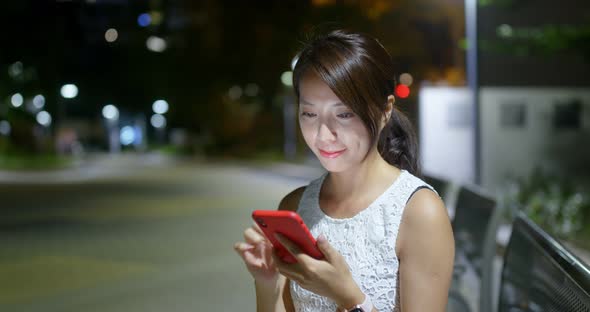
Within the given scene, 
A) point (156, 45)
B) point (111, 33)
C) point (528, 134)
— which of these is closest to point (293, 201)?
point (528, 134)

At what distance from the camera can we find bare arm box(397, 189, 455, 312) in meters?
1.92

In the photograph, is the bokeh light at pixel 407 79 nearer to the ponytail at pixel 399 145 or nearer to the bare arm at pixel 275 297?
the ponytail at pixel 399 145

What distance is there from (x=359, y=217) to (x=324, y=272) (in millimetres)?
310

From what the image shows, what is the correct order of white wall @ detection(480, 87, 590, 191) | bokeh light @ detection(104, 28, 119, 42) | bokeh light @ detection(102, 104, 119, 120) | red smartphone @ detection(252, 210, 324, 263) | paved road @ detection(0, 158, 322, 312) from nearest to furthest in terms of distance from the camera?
red smartphone @ detection(252, 210, 324, 263) → paved road @ detection(0, 158, 322, 312) → white wall @ detection(480, 87, 590, 191) → bokeh light @ detection(104, 28, 119, 42) → bokeh light @ detection(102, 104, 119, 120)

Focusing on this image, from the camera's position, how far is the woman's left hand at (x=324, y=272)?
5.94 ft

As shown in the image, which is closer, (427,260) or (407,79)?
(427,260)

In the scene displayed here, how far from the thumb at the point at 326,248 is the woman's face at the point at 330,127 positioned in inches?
12.3

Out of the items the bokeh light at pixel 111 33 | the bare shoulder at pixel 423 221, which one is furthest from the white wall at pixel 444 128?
the bare shoulder at pixel 423 221

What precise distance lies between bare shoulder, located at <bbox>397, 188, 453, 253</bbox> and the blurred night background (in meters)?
0.57

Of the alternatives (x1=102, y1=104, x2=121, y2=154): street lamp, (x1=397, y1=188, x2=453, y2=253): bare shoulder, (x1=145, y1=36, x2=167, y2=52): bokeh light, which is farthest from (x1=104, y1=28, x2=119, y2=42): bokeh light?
(x1=102, y1=104, x2=121, y2=154): street lamp

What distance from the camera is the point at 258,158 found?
41969 millimetres

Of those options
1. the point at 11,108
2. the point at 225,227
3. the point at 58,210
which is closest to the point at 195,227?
the point at 225,227

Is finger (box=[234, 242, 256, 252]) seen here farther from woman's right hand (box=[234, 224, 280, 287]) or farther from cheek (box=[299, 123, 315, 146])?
cheek (box=[299, 123, 315, 146])

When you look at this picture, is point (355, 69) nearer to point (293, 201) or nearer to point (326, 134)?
point (326, 134)
